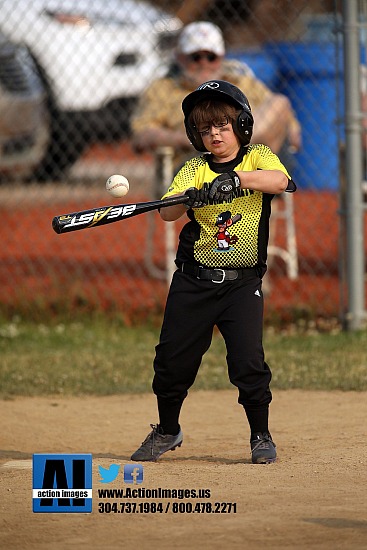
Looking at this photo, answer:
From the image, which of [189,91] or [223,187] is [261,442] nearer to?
[223,187]

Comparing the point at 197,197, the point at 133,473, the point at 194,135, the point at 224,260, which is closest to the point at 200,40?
the point at 194,135

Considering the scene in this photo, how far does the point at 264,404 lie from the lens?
4.66 metres

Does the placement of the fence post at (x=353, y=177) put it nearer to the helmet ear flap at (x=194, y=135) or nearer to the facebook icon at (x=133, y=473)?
the helmet ear flap at (x=194, y=135)

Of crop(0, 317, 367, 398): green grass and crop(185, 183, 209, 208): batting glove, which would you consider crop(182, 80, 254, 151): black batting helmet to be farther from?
crop(0, 317, 367, 398): green grass

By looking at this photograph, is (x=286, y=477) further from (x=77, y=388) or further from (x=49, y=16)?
(x=49, y=16)

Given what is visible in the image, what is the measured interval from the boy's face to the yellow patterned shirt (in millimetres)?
65

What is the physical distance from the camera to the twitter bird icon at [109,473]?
425 cm

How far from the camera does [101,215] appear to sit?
4.39 metres

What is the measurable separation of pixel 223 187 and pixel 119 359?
9.65 ft

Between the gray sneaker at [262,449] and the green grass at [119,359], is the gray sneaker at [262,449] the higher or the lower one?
the lower one

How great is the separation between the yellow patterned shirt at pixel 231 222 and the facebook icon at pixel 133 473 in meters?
0.90

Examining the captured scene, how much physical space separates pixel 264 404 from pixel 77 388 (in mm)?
2033

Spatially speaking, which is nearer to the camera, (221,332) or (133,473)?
(133,473)

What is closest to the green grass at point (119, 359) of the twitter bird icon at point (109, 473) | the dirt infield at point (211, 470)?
the dirt infield at point (211, 470)
